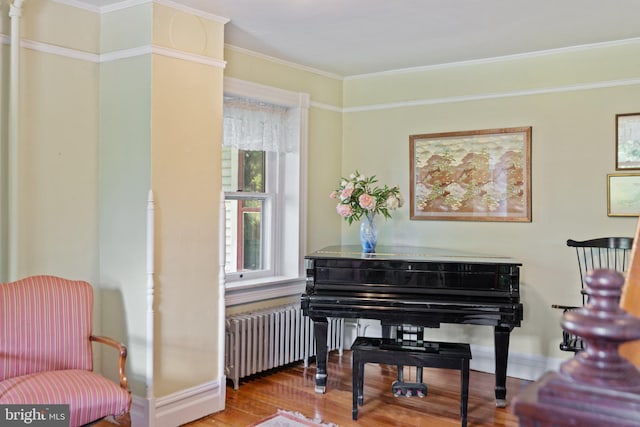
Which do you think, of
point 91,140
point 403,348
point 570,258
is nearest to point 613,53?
point 570,258

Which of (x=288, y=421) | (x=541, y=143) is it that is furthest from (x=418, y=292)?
(x=541, y=143)

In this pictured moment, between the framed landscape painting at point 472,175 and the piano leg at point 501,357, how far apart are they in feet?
3.82

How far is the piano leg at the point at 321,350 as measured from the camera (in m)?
4.02

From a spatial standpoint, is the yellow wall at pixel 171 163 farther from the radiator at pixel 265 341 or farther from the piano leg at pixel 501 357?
the piano leg at pixel 501 357

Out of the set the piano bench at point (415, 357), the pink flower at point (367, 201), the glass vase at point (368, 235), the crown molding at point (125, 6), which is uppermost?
the crown molding at point (125, 6)

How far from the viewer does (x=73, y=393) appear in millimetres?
2734

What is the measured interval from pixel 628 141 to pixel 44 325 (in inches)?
158

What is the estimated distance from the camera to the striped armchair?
8.93ft

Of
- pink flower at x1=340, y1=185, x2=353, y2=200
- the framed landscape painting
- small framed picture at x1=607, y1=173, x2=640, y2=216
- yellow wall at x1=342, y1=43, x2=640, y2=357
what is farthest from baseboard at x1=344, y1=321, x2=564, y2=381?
pink flower at x1=340, y1=185, x2=353, y2=200

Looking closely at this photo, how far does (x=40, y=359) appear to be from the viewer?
9.93ft

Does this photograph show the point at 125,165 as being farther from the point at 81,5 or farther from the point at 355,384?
the point at 355,384

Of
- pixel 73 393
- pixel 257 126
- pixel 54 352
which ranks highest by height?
pixel 257 126

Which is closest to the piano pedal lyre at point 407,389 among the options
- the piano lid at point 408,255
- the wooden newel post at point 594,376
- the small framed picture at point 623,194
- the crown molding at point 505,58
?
the piano lid at point 408,255

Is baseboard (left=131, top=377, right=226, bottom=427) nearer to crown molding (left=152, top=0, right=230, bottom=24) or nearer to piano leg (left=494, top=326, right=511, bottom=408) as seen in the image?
piano leg (left=494, top=326, right=511, bottom=408)
